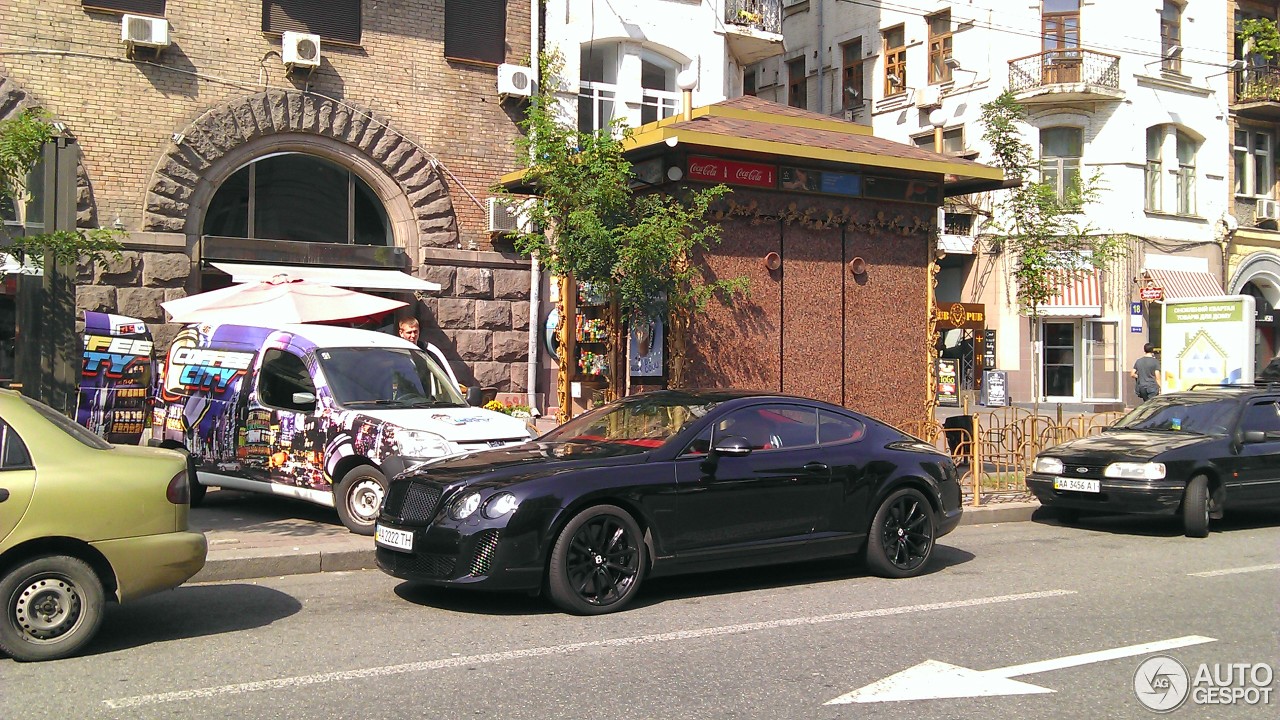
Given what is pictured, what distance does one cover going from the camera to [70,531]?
20.2 feet

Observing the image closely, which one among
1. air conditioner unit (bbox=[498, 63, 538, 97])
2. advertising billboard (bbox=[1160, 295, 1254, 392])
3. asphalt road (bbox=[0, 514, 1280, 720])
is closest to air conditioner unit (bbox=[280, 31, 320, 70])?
air conditioner unit (bbox=[498, 63, 538, 97])

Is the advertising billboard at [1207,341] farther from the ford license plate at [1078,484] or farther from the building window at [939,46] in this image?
the building window at [939,46]

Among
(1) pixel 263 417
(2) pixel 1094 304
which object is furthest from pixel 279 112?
(2) pixel 1094 304

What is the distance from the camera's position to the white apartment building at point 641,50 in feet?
67.1

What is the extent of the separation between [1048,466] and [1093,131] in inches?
938

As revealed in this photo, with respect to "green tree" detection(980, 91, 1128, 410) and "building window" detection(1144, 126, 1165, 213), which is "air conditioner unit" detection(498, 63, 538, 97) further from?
"building window" detection(1144, 126, 1165, 213)

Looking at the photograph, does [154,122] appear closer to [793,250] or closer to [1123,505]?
[793,250]

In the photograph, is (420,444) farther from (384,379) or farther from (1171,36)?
(1171,36)

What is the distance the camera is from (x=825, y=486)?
8.73 meters

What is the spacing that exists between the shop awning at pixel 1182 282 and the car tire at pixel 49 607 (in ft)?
105

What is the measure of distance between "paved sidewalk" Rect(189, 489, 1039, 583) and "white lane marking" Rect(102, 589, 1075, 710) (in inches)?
123

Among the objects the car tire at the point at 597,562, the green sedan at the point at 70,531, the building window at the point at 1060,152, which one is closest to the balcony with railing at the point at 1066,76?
the building window at the point at 1060,152

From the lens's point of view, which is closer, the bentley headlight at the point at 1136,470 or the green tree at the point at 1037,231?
the bentley headlight at the point at 1136,470

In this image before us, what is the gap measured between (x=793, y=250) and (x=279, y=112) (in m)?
8.84
